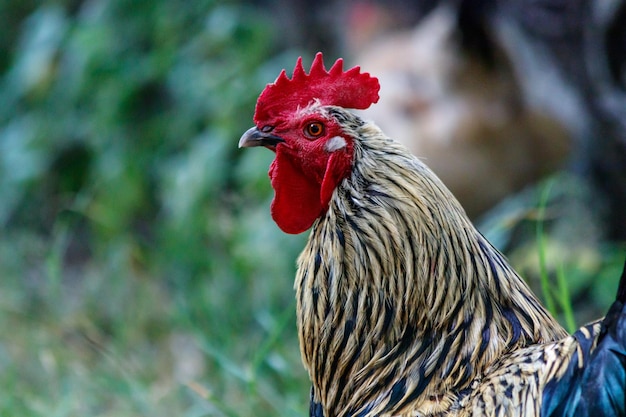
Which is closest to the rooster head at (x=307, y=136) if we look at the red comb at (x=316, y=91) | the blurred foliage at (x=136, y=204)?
the red comb at (x=316, y=91)

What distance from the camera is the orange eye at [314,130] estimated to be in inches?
85.9

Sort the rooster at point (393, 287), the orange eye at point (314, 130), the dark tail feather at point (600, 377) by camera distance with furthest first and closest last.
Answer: the orange eye at point (314, 130)
the rooster at point (393, 287)
the dark tail feather at point (600, 377)

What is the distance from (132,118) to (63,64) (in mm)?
751

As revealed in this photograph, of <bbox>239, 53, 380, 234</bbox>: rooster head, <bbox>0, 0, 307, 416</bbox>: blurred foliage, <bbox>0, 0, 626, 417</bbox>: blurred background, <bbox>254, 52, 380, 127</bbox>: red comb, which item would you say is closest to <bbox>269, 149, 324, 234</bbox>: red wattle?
<bbox>239, 53, 380, 234</bbox>: rooster head

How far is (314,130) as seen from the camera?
219 cm

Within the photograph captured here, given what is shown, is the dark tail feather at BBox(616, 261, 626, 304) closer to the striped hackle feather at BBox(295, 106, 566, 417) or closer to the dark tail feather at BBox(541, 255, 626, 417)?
the dark tail feather at BBox(541, 255, 626, 417)

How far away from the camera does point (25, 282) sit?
17.7 ft

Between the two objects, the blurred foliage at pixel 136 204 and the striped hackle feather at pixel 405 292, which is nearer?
the striped hackle feather at pixel 405 292

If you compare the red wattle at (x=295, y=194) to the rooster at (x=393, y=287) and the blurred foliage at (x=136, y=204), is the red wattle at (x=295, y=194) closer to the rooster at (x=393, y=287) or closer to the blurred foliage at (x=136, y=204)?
the rooster at (x=393, y=287)

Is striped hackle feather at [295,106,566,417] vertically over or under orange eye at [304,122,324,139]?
under

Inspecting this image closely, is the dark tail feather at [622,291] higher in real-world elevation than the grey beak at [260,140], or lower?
lower

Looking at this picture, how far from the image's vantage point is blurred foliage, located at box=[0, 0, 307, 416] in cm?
412

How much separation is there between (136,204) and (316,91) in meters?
3.50

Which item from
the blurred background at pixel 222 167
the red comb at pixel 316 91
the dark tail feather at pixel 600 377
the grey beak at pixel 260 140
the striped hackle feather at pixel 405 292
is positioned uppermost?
the blurred background at pixel 222 167
